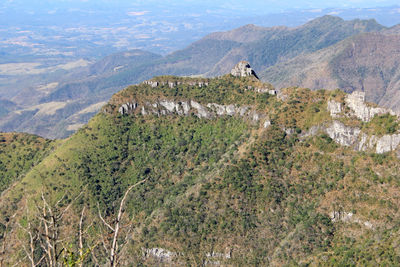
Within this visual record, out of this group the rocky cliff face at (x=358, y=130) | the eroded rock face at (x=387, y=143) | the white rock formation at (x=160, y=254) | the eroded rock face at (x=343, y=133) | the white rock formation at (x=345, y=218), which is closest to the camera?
the white rock formation at (x=345, y=218)

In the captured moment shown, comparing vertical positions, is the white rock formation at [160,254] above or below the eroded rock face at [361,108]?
below

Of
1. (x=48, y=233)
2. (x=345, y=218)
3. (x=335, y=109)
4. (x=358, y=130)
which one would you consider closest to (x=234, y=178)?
(x=345, y=218)

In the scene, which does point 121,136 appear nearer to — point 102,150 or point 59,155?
point 102,150

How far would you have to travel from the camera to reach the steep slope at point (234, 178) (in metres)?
71.1

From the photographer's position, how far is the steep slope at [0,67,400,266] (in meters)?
71.1

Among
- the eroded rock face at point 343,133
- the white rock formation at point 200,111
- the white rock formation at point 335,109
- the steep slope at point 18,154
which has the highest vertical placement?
the white rock formation at point 335,109

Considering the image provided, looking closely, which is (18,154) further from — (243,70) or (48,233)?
(48,233)

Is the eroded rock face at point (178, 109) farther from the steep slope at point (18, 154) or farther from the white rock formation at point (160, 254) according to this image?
the white rock formation at point (160, 254)

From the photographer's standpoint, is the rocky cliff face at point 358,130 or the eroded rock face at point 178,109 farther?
the eroded rock face at point 178,109

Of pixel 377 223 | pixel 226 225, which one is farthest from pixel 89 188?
pixel 377 223

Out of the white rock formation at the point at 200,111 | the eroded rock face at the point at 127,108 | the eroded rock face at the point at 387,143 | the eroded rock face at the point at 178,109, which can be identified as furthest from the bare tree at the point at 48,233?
the eroded rock face at the point at 127,108

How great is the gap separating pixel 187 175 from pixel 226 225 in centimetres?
2359

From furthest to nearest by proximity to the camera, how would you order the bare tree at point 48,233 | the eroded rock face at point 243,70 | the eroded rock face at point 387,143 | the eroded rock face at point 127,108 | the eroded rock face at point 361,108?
1. the eroded rock face at point 243,70
2. the eroded rock face at point 127,108
3. the eroded rock face at point 361,108
4. the eroded rock face at point 387,143
5. the bare tree at point 48,233

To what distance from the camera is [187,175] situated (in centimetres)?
9856
